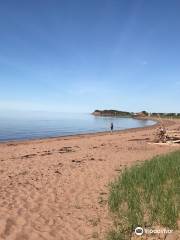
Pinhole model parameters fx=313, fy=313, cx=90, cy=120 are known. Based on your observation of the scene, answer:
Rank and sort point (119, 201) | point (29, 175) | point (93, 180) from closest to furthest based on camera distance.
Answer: point (119, 201) < point (93, 180) < point (29, 175)

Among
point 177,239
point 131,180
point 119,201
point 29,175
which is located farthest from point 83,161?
point 177,239

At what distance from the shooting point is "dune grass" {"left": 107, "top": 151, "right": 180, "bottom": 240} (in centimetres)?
683

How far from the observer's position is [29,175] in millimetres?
13109

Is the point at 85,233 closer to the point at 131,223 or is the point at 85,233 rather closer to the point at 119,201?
the point at 131,223

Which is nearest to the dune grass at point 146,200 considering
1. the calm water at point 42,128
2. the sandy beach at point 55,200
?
the sandy beach at point 55,200

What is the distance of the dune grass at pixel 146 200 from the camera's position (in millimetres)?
6832

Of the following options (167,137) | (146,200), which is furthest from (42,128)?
(146,200)

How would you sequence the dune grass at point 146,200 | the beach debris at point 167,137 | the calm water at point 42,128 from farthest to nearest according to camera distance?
the calm water at point 42,128 < the beach debris at point 167,137 < the dune grass at point 146,200

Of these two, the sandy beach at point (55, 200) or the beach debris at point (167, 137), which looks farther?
the beach debris at point (167, 137)

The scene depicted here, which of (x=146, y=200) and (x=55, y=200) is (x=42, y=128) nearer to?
(x=55, y=200)

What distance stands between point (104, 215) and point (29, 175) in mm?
5830

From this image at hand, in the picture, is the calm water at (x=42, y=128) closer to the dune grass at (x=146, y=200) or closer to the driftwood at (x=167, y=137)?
the driftwood at (x=167, y=137)

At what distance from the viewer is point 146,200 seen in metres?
8.25

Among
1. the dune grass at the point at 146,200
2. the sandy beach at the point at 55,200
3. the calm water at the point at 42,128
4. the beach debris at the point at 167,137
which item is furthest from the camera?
the calm water at the point at 42,128
